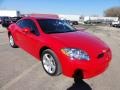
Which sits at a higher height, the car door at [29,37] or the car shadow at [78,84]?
the car door at [29,37]

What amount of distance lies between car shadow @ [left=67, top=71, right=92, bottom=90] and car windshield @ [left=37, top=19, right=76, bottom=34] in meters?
1.69

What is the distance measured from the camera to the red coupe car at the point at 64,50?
16.9ft

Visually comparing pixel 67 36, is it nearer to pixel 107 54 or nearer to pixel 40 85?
pixel 107 54

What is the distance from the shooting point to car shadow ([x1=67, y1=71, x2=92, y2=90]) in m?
4.95

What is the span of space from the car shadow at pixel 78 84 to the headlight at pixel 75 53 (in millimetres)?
382

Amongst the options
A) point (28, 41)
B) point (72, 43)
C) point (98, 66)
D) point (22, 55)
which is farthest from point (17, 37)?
point (98, 66)

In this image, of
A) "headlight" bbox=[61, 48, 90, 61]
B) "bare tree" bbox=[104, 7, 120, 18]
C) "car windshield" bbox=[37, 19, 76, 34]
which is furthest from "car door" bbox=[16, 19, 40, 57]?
"bare tree" bbox=[104, 7, 120, 18]

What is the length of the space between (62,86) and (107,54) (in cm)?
156

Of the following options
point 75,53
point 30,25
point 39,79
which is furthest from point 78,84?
point 30,25

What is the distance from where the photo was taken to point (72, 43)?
5516 mm

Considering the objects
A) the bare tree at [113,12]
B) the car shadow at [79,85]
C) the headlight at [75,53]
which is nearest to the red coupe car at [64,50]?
the headlight at [75,53]

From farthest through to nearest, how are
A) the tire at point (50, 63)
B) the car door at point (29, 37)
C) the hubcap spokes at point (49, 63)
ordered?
the car door at point (29, 37)
the hubcap spokes at point (49, 63)
the tire at point (50, 63)

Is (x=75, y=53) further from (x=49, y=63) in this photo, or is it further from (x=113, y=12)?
(x=113, y=12)

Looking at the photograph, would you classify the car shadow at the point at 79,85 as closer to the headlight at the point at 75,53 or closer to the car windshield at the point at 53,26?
the headlight at the point at 75,53
